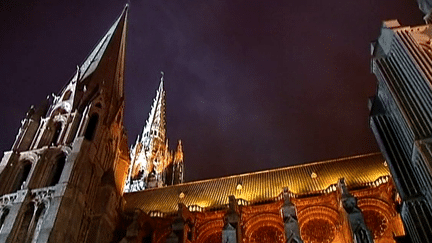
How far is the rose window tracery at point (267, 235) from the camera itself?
80.4 ft

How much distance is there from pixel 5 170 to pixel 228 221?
1315 cm

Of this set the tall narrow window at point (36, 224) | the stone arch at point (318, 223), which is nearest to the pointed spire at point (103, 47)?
the tall narrow window at point (36, 224)

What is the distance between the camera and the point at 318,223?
24.6m

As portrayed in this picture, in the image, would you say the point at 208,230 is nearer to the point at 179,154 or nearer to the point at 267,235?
the point at 267,235

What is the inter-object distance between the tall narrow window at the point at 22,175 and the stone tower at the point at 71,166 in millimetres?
53

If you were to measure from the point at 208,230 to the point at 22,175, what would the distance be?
1137 centimetres

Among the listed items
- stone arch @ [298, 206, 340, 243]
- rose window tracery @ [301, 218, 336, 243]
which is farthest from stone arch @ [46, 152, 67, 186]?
rose window tracery @ [301, 218, 336, 243]

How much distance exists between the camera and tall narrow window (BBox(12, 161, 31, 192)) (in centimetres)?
2494

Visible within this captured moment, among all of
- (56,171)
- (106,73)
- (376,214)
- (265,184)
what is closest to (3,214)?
(56,171)

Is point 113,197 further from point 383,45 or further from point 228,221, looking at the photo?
point 383,45

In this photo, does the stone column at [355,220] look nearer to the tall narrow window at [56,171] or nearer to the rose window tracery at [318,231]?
the rose window tracery at [318,231]

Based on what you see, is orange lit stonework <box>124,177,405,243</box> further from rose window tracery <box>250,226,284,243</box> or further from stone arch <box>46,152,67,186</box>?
stone arch <box>46,152,67,186</box>

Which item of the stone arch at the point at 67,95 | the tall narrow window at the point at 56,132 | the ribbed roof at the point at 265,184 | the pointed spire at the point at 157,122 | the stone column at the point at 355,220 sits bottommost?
the stone column at the point at 355,220

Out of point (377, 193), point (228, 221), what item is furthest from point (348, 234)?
point (228, 221)
